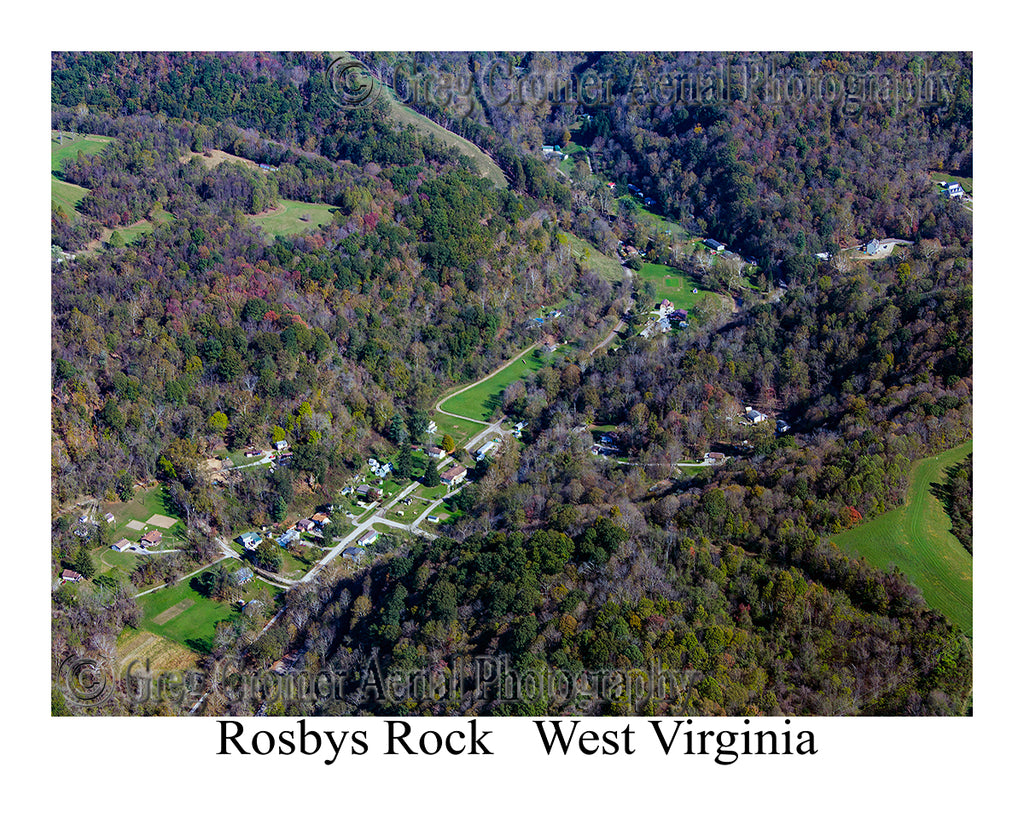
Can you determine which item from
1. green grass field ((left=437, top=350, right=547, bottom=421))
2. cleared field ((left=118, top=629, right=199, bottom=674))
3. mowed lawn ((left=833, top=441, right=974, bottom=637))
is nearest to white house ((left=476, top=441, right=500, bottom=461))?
green grass field ((left=437, top=350, right=547, bottom=421))

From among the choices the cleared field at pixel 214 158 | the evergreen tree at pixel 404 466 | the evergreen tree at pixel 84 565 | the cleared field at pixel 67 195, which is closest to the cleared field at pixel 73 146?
the cleared field at pixel 67 195

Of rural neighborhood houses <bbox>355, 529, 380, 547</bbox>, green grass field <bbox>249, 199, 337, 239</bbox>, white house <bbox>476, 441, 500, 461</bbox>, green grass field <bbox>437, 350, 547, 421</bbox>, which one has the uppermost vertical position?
green grass field <bbox>249, 199, 337, 239</bbox>

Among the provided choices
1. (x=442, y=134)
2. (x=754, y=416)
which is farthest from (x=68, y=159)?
(x=754, y=416)

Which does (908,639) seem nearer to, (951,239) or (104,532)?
(104,532)

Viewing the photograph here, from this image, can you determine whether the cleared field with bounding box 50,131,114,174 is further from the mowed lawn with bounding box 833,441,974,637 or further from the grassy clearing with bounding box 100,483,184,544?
the mowed lawn with bounding box 833,441,974,637

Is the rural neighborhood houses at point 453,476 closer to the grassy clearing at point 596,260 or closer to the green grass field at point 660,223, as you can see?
the grassy clearing at point 596,260

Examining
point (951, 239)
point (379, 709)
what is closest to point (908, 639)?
point (379, 709)

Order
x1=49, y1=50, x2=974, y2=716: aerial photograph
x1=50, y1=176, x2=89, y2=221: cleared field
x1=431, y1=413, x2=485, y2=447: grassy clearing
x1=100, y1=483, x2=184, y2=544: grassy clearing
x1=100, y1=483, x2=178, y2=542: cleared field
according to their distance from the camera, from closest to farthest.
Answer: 1. x1=49, y1=50, x2=974, y2=716: aerial photograph
2. x1=100, y1=483, x2=184, y2=544: grassy clearing
3. x1=100, y1=483, x2=178, y2=542: cleared field
4. x1=431, y1=413, x2=485, y2=447: grassy clearing
5. x1=50, y1=176, x2=89, y2=221: cleared field
